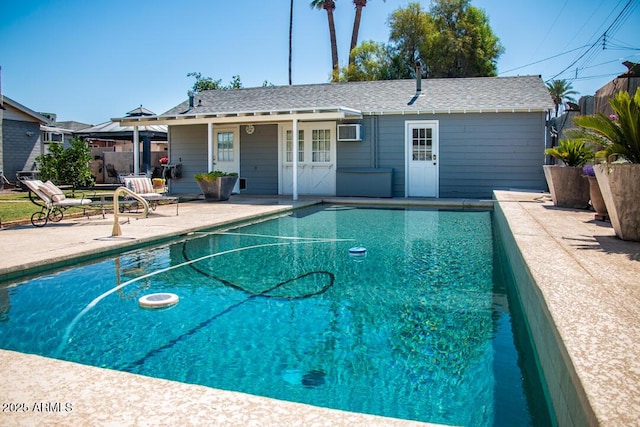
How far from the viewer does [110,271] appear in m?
5.39

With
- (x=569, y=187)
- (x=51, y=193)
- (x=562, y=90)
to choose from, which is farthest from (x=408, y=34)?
(x=51, y=193)

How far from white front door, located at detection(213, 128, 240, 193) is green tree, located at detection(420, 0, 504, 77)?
18366 millimetres

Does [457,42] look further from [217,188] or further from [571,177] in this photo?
[571,177]

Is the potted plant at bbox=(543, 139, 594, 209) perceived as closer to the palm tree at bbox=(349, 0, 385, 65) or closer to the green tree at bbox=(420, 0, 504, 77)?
the green tree at bbox=(420, 0, 504, 77)

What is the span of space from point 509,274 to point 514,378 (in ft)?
8.84

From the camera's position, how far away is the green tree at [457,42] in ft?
96.3

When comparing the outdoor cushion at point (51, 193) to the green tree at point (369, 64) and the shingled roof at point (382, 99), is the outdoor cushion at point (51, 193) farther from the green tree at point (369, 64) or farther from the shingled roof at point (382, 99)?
the green tree at point (369, 64)

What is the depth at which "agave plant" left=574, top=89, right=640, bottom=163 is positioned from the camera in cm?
488

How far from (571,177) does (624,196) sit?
135 inches

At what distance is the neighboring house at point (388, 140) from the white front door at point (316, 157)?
1.2 inches

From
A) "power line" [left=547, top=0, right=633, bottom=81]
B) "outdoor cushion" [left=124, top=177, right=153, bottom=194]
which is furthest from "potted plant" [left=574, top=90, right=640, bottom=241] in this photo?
"power line" [left=547, top=0, right=633, bottom=81]

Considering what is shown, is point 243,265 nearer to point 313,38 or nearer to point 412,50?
point 412,50

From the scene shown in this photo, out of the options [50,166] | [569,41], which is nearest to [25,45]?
[50,166]

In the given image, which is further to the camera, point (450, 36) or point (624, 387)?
point (450, 36)
